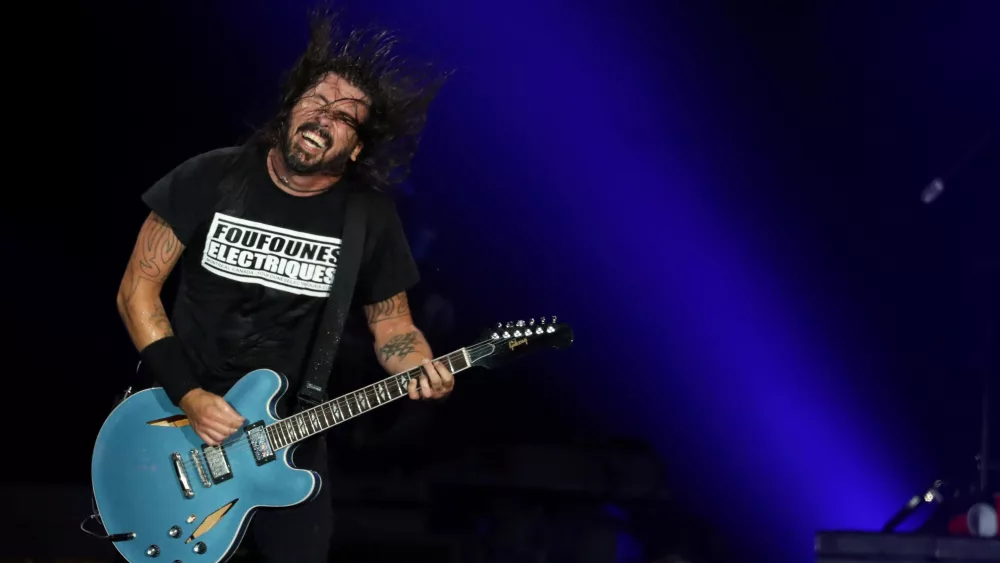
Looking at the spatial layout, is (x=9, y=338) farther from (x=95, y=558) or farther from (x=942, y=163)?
(x=942, y=163)

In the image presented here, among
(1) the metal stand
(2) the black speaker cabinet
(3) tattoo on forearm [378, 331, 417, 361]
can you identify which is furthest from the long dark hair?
(1) the metal stand

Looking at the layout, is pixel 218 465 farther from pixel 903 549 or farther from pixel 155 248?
pixel 903 549

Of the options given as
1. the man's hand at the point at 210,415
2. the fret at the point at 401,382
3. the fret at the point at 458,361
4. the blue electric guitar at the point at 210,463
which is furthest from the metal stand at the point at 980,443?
the man's hand at the point at 210,415

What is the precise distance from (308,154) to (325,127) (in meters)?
0.11

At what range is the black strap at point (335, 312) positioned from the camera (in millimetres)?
3500

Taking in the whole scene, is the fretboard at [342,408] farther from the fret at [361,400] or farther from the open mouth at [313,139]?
the open mouth at [313,139]

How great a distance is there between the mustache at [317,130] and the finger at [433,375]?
0.76 meters

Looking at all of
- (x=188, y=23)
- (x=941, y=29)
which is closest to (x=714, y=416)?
(x=941, y=29)

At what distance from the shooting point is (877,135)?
534 cm

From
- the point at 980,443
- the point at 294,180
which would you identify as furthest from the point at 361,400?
the point at 980,443

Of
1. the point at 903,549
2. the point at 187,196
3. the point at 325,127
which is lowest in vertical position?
the point at 903,549

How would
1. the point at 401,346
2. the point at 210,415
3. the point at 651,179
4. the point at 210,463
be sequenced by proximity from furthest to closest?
the point at 651,179 < the point at 401,346 < the point at 210,463 < the point at 210,415

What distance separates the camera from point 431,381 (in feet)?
11.4

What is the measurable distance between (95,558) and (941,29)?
4804mm
